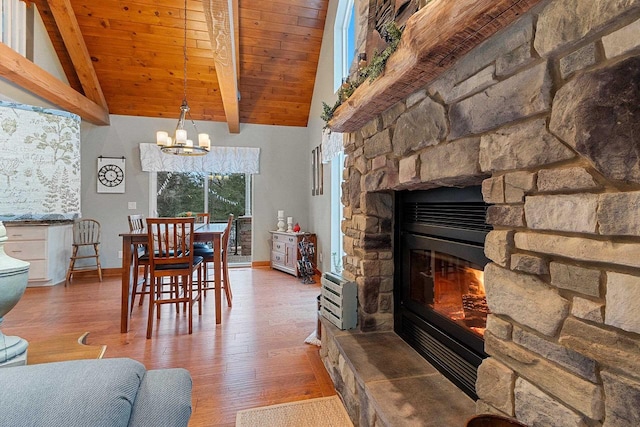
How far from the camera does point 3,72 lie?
339 cm

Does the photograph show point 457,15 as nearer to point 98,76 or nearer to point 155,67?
point 155,67

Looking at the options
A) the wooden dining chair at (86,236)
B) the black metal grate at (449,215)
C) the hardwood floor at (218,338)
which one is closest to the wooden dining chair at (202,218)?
the hardwood floor at (218,338)

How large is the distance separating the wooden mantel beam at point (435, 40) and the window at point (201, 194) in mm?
4583

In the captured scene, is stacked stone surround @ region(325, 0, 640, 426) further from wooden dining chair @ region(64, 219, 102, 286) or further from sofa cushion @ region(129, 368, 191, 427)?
wooden dining chair @ region(64, 219, 102, 286)

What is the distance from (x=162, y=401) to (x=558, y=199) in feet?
3.66

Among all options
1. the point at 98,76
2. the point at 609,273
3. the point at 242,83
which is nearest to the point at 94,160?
the point at 98,76

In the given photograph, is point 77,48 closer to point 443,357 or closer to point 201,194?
point 201,194

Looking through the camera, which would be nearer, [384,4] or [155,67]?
[384,4]

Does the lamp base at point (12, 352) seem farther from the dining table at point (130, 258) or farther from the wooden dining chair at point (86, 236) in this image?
the wooden dining chair at point (86, 236)

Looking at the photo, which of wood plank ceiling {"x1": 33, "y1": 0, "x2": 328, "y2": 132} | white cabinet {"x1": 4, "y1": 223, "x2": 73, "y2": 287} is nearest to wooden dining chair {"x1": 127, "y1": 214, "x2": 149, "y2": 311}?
white cabinet {"x1": 4, "y1": 223, "x2": 73, "y2": 287}

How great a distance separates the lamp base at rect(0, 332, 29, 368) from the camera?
1896mm

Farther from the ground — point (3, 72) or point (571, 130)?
point (3, 72)

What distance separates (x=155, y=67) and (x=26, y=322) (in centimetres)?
369

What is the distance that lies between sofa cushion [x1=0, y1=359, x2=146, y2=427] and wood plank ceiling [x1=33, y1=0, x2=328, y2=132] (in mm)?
3444
